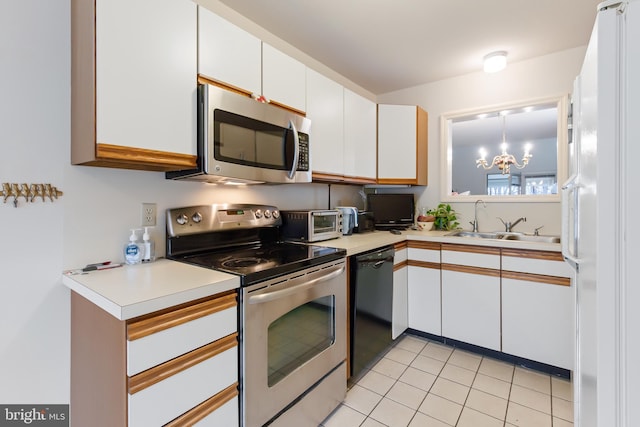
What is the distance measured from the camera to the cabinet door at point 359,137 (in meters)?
2.48

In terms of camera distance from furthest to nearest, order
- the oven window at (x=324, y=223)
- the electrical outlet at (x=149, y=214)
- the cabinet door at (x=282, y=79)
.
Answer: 1. the oven window at (x=324, y=223)
2. the cabinet door at (x=282, y=79)
3. the electrical outlet at (x=149, y=214)

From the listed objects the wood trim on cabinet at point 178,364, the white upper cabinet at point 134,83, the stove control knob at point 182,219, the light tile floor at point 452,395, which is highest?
the white upper cabinet at point 134,83

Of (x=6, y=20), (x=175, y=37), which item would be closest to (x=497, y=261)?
(x=175, y=37)

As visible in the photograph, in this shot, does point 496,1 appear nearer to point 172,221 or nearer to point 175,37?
point 175,37

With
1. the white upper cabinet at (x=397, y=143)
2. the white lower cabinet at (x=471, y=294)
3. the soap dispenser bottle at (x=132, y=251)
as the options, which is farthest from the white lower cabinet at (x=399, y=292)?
the soap dispenser bottle at (x=132, y=251)

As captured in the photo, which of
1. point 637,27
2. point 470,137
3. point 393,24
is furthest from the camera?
point 470,137

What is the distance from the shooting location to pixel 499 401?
180 cm

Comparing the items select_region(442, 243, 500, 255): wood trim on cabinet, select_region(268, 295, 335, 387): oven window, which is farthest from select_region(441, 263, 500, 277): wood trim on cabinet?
select_region(268, 295, 335, 387): oven window

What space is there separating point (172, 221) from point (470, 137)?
608 cm

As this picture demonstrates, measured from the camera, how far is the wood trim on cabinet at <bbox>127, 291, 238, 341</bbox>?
2.94ft

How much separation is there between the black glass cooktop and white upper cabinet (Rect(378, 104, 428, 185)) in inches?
52.7

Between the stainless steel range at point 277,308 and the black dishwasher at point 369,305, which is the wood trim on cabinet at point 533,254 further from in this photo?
the stainless steel range at point 277,308

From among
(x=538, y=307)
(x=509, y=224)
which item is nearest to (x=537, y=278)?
(x=538, y=307)

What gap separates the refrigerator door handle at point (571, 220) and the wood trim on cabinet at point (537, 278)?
3.07ft
